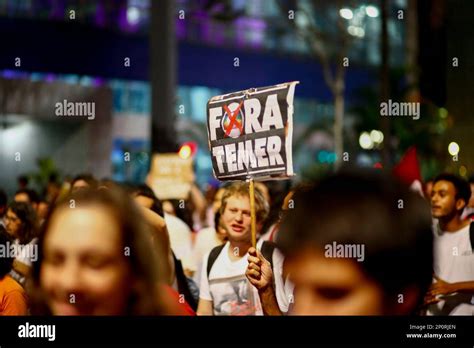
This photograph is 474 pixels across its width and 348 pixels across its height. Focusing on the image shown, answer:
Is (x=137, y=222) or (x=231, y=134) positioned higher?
(x=231, y=134)

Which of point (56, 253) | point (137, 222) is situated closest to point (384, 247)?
point (137, 222)

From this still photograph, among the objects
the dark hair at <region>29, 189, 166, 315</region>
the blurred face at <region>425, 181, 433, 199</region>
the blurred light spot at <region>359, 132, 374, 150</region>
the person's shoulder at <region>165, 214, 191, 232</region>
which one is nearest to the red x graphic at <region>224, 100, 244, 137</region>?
the person's shoulder at <region>165, 214, 191, 232</region>

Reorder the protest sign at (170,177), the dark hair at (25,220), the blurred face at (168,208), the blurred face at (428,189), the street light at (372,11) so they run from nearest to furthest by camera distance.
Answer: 1. the dark hair at (25,220)
2. the blurred face at (428,189)
3. the blurred face at (168,208)
4. the protest sign at (170,177)
5. the street light at (372,11)

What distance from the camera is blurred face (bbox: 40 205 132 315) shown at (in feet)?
8.34

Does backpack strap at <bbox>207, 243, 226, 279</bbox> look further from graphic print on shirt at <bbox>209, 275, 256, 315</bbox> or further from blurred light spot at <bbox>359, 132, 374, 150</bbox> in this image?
blurred light spot at <bbox>359, 132, 374, 150</bbox>

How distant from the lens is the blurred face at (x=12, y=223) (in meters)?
6.91

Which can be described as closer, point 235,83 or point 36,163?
point 36,163

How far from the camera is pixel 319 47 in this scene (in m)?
31.1

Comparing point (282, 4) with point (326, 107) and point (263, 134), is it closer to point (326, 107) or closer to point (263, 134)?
point (326, 107)

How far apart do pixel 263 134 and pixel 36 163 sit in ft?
53.8

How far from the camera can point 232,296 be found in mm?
5773
